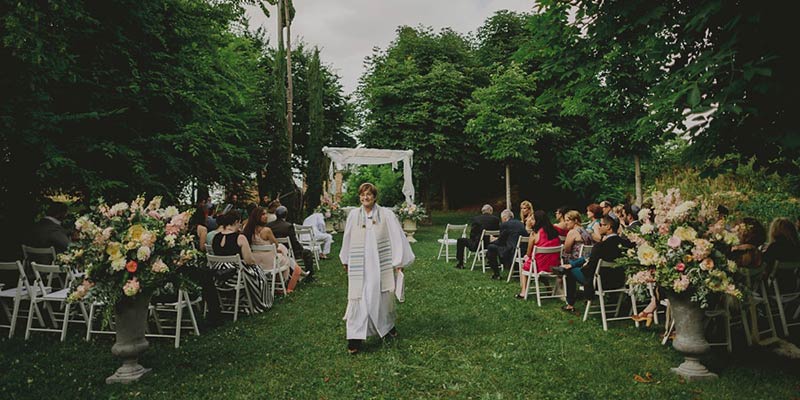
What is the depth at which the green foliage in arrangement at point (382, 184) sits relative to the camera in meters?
38.9

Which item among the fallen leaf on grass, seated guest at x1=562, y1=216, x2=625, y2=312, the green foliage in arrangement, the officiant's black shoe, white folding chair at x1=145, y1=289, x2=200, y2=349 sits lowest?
the fallen leaf on grass

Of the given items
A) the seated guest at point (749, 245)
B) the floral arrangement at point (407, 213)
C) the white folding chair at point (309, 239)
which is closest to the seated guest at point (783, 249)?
the seated guest at point (749, 245)

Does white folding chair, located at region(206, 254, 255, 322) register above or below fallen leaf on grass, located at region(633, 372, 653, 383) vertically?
above

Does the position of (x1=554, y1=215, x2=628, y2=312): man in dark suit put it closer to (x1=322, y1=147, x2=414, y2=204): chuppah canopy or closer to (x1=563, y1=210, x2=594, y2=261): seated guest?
(x1=563, y1=210, x2=594, y2=261): seated guest

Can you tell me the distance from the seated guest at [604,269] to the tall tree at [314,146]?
15.6m

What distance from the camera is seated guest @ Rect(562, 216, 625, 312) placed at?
6.53 metres

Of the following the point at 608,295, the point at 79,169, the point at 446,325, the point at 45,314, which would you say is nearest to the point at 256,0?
the point at 79,169

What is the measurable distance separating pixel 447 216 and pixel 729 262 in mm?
26864

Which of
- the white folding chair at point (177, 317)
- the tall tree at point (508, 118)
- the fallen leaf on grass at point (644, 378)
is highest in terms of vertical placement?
the tall tree at point (508, 118)

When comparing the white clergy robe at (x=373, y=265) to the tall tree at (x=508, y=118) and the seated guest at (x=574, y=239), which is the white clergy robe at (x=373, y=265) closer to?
the seated guest at (x=574, y=239)

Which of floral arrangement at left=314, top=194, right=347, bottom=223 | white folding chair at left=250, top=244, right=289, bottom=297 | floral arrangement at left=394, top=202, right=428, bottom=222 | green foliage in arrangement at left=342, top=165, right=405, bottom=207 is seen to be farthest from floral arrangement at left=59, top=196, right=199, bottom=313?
green foliage in arrangement at left=342, top=165, right=405, bottom=207

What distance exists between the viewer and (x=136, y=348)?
469 cm

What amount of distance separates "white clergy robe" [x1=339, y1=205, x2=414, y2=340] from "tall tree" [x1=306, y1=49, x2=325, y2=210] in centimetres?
1601

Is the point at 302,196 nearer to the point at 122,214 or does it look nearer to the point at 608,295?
the point at 608,295
